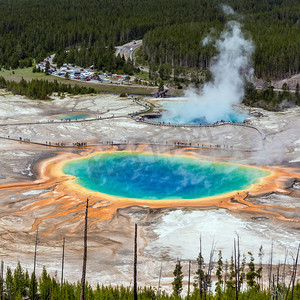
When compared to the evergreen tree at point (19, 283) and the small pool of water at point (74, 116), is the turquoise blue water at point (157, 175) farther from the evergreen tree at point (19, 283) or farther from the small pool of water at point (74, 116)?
the small pool of water at point (74, 116)

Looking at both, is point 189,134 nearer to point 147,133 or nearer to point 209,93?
point 147,133

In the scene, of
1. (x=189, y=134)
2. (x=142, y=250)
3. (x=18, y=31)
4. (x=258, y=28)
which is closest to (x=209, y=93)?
(x=189, y=134)

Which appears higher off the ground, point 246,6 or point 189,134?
point 246,6

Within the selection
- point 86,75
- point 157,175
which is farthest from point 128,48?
point 157,175

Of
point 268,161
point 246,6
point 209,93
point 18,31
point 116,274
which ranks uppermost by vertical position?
point 246,6

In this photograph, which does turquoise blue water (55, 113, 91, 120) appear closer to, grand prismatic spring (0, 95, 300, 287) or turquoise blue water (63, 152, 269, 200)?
grand prismatic spring (0, 95, 300, 287)

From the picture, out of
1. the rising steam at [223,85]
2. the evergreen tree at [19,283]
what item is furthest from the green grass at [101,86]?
the evergreen tree at [19,283]
